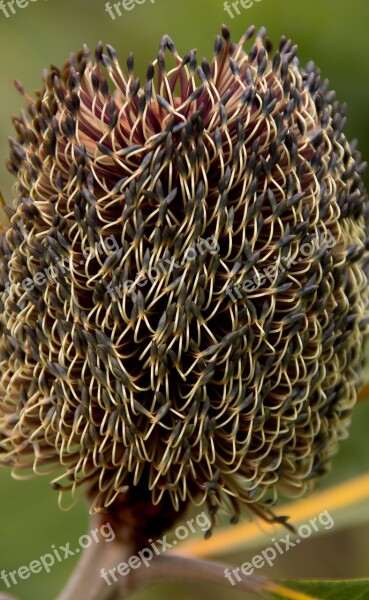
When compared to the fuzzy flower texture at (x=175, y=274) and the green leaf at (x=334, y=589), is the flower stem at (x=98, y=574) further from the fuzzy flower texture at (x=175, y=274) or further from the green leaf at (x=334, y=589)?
the green leaf at (x=334, y=589)

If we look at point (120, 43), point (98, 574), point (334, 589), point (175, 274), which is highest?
point (120, 43)

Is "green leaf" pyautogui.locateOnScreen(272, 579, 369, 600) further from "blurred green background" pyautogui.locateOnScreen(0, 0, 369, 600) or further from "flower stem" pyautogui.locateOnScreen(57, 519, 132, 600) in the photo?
"blurred green background" pyautogui.locateOnScreen(0, 0, 369, 600)

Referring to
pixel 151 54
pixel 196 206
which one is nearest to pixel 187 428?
pixel 196 206

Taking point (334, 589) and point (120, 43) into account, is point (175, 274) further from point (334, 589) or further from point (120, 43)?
point (120, 43)

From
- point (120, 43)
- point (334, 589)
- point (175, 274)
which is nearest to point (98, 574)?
point (334, 589)

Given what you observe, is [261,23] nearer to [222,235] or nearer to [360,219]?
[360,219]

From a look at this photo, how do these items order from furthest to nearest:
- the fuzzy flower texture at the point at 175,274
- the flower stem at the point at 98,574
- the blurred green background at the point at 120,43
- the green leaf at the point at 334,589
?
the blurred green background at the point at 120,43 → the flower stem at the point at 98,574 → the green leaf at the point at 334,589 → the fuzzy flower texture at the point at 175,274

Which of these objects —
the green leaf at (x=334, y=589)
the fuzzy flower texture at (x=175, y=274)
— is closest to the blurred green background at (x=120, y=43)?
the green leaf at (x=334, y=589)
